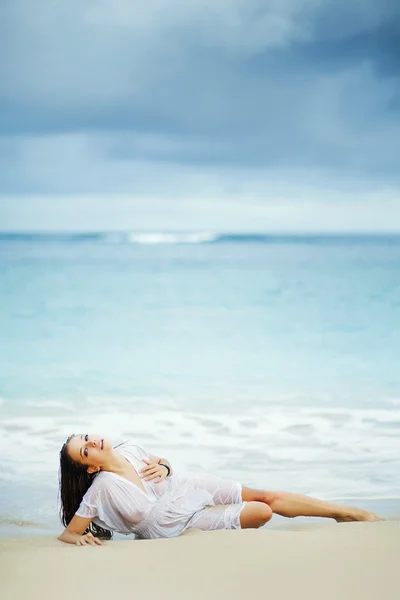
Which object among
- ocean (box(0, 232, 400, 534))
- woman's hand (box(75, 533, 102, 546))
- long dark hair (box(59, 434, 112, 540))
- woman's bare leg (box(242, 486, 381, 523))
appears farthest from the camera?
ocean (box(0, 232, 400, 534))

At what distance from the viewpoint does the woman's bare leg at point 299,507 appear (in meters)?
2.34

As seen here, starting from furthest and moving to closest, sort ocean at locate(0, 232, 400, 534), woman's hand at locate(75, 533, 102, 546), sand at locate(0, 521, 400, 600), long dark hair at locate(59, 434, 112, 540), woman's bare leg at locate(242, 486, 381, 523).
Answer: ocean at locate(0, 232, 400, 534) → woman's bare leg at locate(242, 486, 381, 523) → long dark hair at locate(59, 434, 112, 540) → woman's hand at locate(75, 533, 102, 546) → sand at locate(0, 521, 400, 600)

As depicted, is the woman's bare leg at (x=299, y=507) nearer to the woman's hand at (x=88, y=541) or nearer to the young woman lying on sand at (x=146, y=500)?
the young woman lying on sand at (x=146, y=500)

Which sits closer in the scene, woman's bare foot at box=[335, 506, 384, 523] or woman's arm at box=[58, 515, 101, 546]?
woman's arm at box=[58, 515, 101, 546]

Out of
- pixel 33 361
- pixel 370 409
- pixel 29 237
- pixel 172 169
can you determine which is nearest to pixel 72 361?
pixel 33 361

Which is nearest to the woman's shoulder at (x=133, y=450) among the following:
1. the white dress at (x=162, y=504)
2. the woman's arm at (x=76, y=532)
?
the white dress at (x=162, y=504)

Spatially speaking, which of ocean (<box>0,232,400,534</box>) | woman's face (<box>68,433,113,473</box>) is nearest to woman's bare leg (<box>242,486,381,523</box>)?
ocean (<box>0,232,400,534</box>)

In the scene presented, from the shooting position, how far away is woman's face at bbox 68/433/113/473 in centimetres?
224

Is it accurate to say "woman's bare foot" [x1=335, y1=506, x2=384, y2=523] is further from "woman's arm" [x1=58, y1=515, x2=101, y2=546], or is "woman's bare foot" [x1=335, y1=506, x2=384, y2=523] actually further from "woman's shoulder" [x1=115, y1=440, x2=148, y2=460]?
"woman's arm" [x1=58, y1=515, x2=101, y2=546]

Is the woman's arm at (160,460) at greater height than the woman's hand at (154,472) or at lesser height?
greater

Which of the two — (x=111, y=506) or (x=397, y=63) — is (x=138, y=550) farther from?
(x=397, y=63)

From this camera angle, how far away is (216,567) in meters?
1.99

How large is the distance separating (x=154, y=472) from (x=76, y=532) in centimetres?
28

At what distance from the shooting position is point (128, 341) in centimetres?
304
